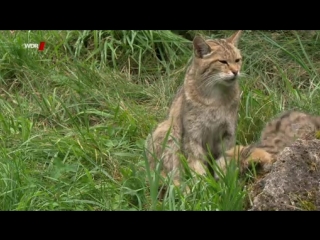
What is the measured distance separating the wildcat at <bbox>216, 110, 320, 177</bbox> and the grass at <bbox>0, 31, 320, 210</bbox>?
0.29 metres

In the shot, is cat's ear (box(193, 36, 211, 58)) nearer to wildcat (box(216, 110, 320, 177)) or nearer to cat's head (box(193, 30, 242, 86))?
cat's head (box(193, 30, 242, 86))

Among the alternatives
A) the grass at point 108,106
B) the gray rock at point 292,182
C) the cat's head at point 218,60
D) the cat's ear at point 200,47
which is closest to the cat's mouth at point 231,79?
the cat's head at point 218,60

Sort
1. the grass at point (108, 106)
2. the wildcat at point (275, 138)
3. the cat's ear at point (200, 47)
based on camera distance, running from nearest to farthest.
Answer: the wildcat at point (275, 138)
the grass at point (108, 106)
the cat's ear at point (200, 47)

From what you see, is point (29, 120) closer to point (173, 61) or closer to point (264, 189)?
point (173, 61)

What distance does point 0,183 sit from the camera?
21.9ft

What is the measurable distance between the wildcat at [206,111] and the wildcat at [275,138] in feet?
1.81

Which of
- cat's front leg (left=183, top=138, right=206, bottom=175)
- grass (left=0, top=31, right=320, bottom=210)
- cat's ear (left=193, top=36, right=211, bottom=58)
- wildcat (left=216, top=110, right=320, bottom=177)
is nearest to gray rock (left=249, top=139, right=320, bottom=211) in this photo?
grass (left=0, top=31, right=320, bottom=210)

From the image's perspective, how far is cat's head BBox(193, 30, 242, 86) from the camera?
7.61 metres

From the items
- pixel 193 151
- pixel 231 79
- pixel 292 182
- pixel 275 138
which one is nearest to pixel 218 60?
pixel 231 79

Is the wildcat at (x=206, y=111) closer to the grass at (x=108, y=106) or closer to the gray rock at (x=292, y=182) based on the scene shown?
the grass at (x=108, y=106)

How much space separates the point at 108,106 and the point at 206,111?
1.55 meters

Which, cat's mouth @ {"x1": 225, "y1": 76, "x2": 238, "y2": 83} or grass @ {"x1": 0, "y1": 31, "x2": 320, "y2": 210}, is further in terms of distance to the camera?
cat's mouth @ {"x1": 225, "y1": 76, "x2": 238, "y2": 83}

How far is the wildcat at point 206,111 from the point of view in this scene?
300 inches

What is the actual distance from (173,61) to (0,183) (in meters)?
3.55
